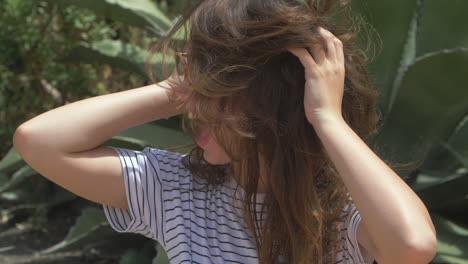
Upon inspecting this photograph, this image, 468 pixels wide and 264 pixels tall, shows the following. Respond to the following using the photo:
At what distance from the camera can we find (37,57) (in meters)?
3.57

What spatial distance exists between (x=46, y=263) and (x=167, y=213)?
1.56 m

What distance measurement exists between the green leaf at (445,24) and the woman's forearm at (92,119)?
4.31ft

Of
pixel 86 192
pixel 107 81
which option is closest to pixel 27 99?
pixel 107 81

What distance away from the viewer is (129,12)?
2.91 m

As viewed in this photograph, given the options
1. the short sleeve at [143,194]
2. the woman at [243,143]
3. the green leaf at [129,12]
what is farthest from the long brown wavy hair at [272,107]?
the green leaf at [129,12]

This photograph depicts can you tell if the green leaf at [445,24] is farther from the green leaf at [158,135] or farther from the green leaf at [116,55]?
the green leaf at [116,55]

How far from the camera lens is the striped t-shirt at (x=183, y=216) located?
1418 mm

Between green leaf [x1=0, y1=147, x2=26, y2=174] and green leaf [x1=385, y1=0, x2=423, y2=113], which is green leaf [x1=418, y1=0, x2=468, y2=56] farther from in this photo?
green leaf [x1=0, y1=147, x2=26, y2=174]

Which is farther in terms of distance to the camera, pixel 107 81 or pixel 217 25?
pixel 107 81

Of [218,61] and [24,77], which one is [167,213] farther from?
[24,77]

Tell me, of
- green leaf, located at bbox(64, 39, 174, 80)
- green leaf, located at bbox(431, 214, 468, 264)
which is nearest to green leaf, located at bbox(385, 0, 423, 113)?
green leaf, located at bbox(431, 214, 468, 264)

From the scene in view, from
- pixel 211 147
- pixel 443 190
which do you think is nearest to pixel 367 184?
pixel 211 147

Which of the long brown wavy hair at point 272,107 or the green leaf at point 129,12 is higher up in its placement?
the long brown wavy hair at point 272,107

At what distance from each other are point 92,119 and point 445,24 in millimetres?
1470
